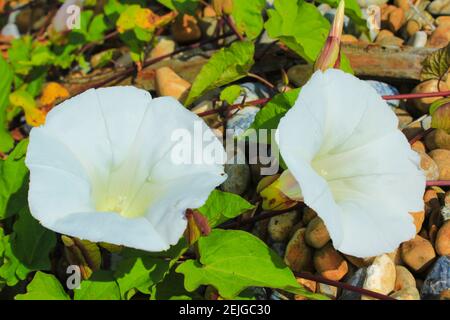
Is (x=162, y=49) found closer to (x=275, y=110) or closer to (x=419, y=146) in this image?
(x=275, y=110)

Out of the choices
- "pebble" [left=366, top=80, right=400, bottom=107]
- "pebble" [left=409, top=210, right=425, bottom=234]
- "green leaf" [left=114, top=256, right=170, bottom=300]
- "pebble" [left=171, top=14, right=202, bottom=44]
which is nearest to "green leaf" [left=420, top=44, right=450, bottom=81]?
"pebble" [left=366, top=80, right=400, bottom=107]

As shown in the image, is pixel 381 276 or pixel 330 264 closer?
pixel 381 276

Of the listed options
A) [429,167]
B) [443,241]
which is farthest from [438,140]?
[443,241]

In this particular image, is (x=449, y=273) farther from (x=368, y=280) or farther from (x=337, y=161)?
(x=337, y=161)

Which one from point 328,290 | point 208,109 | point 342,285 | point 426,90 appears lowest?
point 328,290

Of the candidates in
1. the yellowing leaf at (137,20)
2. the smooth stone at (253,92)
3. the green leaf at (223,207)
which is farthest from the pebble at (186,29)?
the green leaf at (223,207)

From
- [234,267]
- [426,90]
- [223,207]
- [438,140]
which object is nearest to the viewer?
[234,267]

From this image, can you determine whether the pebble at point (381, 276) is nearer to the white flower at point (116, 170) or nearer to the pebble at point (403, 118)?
the white flower at point (116, 170)
